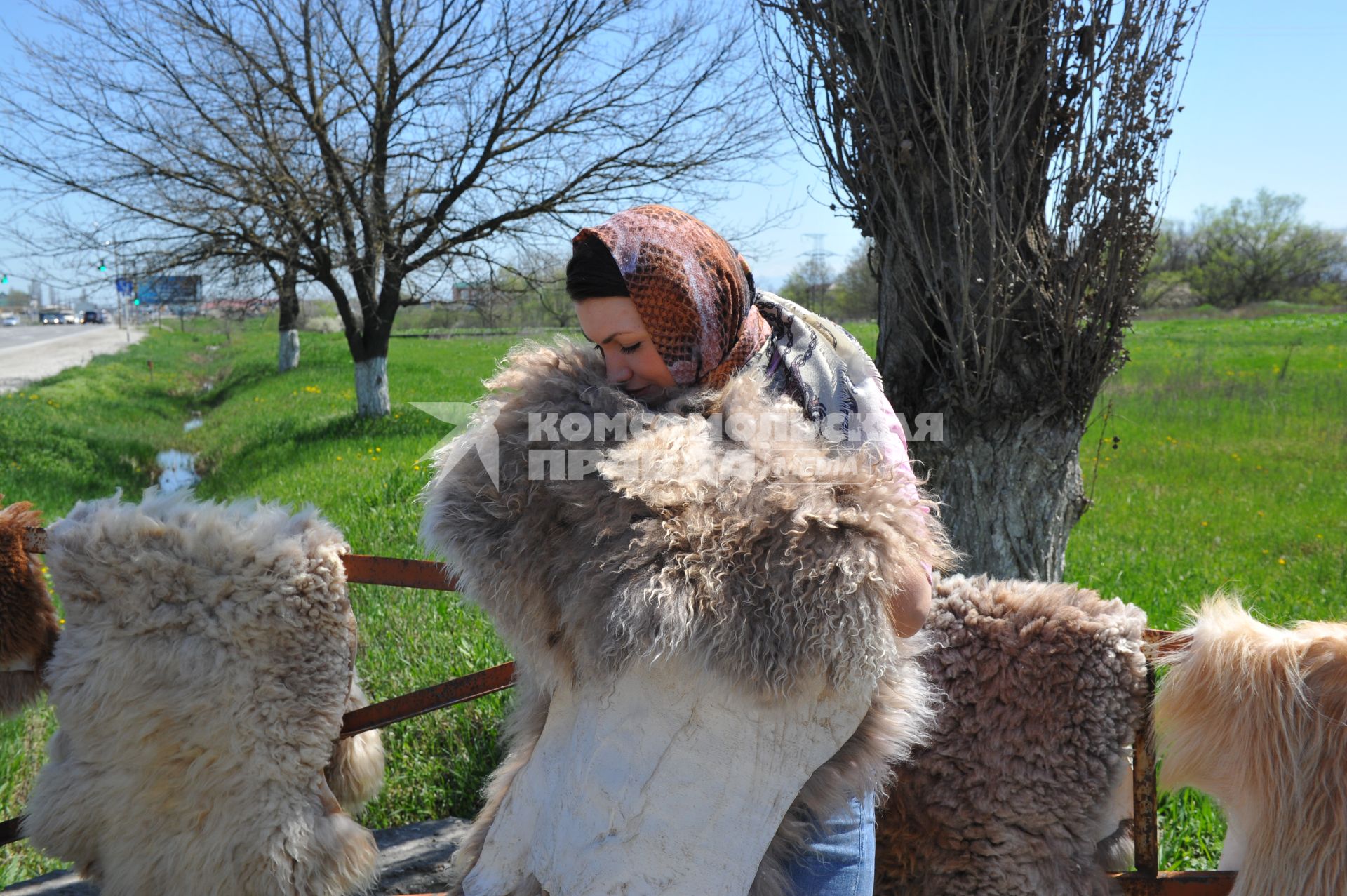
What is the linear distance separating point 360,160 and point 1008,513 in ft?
32.6

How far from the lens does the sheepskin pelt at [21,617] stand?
2.07 metres

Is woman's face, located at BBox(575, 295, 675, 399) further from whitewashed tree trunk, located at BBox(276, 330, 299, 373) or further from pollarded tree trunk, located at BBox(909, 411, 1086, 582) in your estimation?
whitewashed tree trunk, located at BBox(276, 330, 299, 373)

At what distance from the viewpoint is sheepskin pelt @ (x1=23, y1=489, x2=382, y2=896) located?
1968 millimetres

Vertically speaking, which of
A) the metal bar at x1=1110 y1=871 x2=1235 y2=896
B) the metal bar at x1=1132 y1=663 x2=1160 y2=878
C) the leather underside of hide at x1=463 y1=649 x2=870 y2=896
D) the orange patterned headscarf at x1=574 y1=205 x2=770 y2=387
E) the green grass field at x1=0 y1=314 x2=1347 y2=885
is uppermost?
the orange patterned headscarf at x1=574 y1=205 x2=770 y2=387

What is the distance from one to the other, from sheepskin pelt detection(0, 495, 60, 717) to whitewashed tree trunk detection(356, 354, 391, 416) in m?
9.80

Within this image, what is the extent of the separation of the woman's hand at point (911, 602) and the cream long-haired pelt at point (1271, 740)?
64 cm

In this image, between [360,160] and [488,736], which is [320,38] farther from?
[488,736]

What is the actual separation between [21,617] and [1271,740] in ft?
8.79

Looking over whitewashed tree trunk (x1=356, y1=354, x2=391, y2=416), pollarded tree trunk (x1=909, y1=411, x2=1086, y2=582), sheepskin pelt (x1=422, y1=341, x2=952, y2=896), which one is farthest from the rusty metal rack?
whitewashed tree trunk (x1=356, y1=354, x2=391, y2=416)

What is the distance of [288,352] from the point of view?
20031mm

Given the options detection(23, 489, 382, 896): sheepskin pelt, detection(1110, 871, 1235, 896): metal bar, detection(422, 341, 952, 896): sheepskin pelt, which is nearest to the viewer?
detection(422, 341, 952, 896): sheepskin pelt

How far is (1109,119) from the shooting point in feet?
8.37

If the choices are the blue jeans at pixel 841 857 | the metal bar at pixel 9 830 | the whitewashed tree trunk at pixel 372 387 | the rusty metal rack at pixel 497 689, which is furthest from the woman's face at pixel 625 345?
the whitewashed tree trunk at pixel 372 387

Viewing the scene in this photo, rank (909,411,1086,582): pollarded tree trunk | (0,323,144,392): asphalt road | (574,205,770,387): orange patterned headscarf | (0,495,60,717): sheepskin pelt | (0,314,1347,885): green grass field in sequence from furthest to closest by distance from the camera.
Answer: (0,323,144,392): asphalt road → (0,314,1347,885): green grass field → (909,411,1086,582): pollarded tree trunk → (0,495,60,717): sheepskin pelt → (574,205,770,387): orange patterned headscarf
